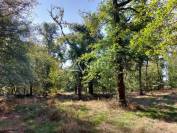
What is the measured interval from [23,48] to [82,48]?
53.7 ft

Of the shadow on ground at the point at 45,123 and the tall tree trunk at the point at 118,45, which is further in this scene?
the tall tree trunk at the point at 118,45

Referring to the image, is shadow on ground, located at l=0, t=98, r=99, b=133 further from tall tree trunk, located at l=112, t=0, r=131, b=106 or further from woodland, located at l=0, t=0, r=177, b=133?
tall tree trunk, located at l=112, t=0, r=131, b=106

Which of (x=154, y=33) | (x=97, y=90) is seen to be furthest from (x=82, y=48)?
(x=154, y=33)

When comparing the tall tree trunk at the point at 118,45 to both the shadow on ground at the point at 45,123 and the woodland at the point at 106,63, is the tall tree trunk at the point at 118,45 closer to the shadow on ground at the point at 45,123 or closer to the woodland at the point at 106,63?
the woodland at the point at 106,63

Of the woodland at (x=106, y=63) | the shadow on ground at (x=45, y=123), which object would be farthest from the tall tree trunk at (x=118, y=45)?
the shadow on ground at (x=45, y=123)

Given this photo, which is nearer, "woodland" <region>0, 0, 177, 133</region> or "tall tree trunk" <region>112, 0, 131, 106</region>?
"woodland" <region>0, 0, 177, 133</region>

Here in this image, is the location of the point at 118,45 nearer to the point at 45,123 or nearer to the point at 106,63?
the point at 106,63

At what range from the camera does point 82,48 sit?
4012 centimetres

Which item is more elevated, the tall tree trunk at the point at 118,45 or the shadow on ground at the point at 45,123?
the tall tree trunk at the point at 118,45

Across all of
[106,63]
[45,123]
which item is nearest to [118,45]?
[106,63]

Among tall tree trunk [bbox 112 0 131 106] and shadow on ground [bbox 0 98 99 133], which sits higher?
tall tree trunk [bbox 112 0 131 106]

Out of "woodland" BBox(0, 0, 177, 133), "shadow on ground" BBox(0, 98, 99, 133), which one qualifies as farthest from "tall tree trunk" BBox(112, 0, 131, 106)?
"shadow on ground" BBox(0, 98, 99, 133)

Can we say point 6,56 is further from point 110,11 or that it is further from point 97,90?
point 97,90

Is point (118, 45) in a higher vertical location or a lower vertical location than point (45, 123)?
higher
